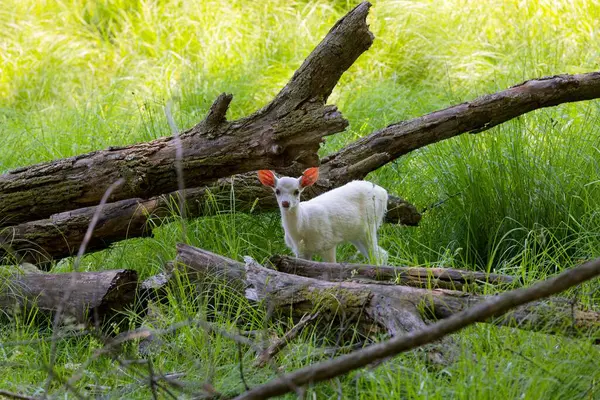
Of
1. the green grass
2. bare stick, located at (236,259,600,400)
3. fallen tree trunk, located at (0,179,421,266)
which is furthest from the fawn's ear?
bare stick, located at (236,259,600,400)

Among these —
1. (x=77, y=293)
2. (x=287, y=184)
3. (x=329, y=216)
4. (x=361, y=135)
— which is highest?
(x=287, y=184)

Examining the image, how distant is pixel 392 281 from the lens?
3.86 m

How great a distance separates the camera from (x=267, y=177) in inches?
191

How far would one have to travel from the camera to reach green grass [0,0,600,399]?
10.9ft

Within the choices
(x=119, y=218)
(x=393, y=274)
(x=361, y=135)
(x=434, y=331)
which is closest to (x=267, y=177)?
(x=119, y=218)

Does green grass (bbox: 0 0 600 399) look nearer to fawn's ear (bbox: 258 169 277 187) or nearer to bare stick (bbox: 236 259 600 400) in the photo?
fawn's ear (bbox: 258 169 277 187)

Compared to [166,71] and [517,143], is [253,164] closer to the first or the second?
[517,143]

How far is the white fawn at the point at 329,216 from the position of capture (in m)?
4.89

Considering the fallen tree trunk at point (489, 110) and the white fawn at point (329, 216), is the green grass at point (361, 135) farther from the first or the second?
the fallen tree trunk at point (489, 110)

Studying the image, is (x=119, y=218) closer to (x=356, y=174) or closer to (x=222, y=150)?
(x=222, y=150)

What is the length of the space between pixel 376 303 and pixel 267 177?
1.54 meters

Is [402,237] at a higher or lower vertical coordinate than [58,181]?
lower

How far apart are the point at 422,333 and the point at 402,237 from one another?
327 centimetres

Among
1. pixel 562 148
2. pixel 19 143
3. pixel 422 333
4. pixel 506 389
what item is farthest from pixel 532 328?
pixel 19 143
